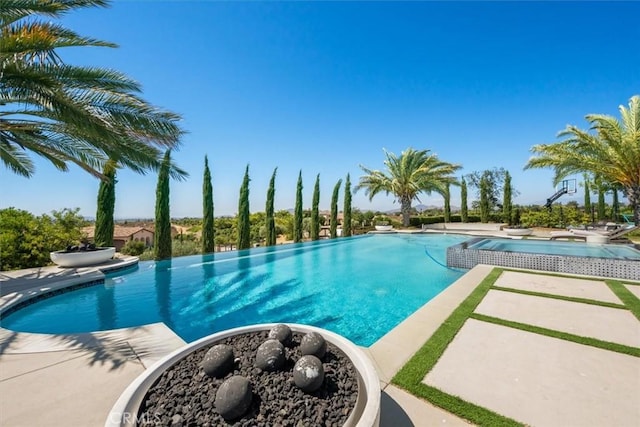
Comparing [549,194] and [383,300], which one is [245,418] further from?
[549,194]

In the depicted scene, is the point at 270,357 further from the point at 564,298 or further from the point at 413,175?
the point at 413,175

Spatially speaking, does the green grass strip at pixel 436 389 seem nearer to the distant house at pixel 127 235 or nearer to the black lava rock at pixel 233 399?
the black lava rock at pixel 233 399

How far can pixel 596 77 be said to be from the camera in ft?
Answer: 39.8

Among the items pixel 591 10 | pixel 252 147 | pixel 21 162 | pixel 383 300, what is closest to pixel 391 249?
pixel 383 300

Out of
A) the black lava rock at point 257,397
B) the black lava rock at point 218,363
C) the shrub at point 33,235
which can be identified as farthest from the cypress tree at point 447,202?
the shrub at point 33,235

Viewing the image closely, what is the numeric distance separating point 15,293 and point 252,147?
1101 cm

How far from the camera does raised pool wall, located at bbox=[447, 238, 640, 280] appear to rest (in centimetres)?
622

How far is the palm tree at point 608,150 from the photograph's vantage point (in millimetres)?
9078

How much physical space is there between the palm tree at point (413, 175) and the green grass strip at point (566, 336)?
53.9 feet

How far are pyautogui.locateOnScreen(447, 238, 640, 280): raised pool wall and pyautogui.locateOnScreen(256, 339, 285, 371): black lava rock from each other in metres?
8.42

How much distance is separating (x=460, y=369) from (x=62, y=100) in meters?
7.07

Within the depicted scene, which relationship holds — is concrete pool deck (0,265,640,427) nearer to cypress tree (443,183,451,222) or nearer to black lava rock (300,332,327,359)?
black lava rock (300,332,327,359)

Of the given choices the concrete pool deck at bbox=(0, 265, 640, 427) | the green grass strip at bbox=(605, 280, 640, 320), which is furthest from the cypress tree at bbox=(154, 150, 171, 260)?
the green grass strip at bbox=(605, 280, 640, 320)

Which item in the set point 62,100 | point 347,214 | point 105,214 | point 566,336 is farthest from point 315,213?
point 566,336
